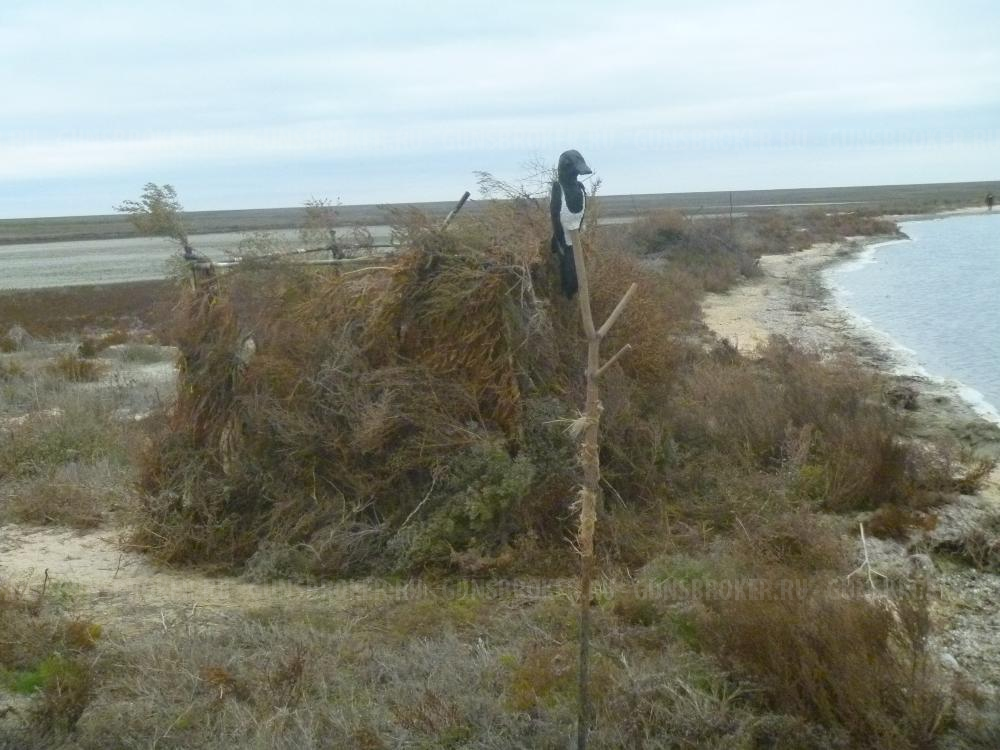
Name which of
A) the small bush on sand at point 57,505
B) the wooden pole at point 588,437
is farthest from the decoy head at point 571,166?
the small bush on sand at point 57,505

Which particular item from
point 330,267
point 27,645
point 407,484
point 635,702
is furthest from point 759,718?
point 330,267

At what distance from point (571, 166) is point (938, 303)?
86.9ft

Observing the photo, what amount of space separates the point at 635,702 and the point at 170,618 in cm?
316

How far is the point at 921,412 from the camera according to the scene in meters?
13.1

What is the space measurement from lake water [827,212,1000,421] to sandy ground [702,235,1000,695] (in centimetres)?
63

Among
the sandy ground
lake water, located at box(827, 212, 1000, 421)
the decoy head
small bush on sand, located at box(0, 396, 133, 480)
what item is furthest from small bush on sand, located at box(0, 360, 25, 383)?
lake water, located at box(827, 212, 1000, 421)

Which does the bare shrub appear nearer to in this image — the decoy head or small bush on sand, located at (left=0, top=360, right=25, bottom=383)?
the decoy head

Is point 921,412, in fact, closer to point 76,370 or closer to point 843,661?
point 843,661

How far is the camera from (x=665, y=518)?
7492 millimetres

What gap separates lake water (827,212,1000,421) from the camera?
1791 centimetres

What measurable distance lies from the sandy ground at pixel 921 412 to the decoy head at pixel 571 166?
3187mm

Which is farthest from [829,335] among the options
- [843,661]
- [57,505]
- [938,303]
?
[843,661]

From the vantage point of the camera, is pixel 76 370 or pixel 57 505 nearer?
pixel 57 505

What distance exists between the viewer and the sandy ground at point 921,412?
19.5ft
